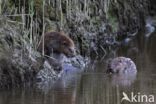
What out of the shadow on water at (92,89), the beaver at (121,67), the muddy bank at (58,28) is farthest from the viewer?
the beaver at (121,67)

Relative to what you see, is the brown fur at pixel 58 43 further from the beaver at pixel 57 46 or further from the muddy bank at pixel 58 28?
the muddy bank at pixel 58 28

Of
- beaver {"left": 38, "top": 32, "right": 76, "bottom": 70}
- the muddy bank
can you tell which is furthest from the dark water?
beaver {"left": 38, "top": 32, "right": 76, "bottom": 70}

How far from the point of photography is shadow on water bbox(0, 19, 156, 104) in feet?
30.2

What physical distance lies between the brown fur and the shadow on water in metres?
0.67

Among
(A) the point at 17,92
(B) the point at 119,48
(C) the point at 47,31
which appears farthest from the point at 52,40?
(B) the point at 119,48

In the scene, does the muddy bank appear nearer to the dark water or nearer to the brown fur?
the brown fur

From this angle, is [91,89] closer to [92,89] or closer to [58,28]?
[92,89]

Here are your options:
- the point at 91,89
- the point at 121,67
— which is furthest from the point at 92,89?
the point at 121,67

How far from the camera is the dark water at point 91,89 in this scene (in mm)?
9219

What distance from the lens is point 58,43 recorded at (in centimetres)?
1340

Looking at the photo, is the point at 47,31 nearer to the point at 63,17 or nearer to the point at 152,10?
the point at 63,17

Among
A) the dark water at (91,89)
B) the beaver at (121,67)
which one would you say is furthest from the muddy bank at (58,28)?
the beaver at (121,67)

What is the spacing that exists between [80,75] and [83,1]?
417 centimetres

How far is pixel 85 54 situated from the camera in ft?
50.5
